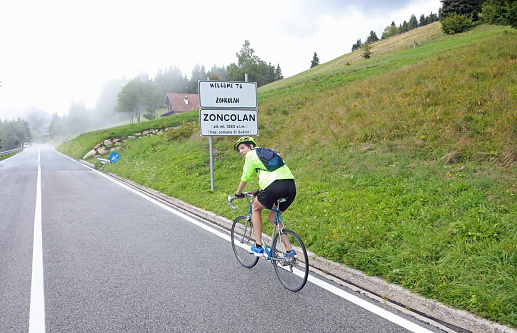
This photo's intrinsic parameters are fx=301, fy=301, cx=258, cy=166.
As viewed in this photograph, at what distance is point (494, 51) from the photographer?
1118 centimetres

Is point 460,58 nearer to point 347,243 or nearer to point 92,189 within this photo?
point 347,243

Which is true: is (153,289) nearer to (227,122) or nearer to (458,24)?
(227,122)

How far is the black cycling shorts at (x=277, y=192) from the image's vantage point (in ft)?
12.5

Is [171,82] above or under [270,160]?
above

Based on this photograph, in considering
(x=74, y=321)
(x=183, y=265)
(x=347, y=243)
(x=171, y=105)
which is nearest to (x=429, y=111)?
(x=347, y=243)

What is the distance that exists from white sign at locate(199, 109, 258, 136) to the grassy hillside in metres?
1.65

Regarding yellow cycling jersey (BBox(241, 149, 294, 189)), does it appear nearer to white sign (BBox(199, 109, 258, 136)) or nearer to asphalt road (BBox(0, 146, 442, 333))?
asphalt road (BBox(0, 146, 442, 333))

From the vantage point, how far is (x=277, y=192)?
3809 mm

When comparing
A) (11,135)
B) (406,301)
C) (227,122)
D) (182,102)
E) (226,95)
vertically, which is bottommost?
(406,301)

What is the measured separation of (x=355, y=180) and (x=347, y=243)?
9.79 feet

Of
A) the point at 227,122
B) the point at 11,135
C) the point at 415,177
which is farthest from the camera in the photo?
the point at 11,135

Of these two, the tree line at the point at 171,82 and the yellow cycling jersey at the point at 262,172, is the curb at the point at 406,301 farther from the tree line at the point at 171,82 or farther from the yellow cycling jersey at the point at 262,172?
the tree line at the point at 171,82

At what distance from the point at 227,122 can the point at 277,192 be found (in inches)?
272

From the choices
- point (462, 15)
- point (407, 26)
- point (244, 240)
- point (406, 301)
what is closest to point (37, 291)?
point (244, 240)
